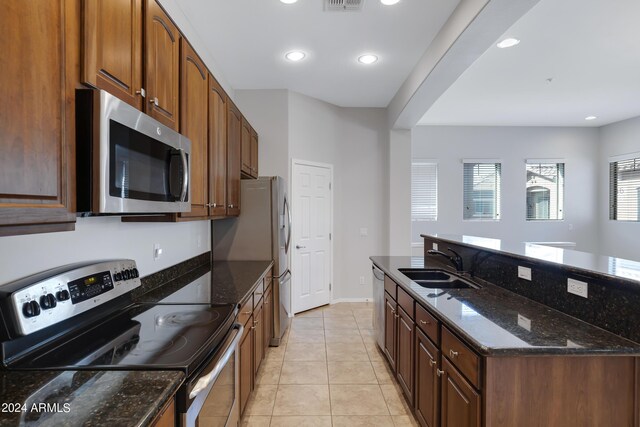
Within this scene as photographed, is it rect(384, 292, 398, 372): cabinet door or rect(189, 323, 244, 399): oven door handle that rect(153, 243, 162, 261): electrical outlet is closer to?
rect(189, 323, 244, 399): oven door handle

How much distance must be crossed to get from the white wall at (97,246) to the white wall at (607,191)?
717 centimetres

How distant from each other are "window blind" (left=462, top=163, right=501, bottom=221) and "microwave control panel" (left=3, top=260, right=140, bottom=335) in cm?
613

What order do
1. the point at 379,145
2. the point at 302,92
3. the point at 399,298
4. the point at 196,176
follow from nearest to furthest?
the point at 196,176
the point at 399,298
the point at 302,92
the point at 379,145

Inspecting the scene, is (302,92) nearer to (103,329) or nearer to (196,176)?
(196,176)

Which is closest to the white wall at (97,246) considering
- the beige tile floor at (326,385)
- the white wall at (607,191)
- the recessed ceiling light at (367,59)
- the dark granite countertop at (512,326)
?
the beige tile floor at (326,385)

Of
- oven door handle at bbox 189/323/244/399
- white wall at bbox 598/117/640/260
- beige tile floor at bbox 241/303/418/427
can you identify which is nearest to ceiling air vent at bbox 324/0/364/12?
oven door handle at bbox 189/323/244/399

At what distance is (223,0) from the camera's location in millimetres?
2527

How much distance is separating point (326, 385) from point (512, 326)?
67.5 inches

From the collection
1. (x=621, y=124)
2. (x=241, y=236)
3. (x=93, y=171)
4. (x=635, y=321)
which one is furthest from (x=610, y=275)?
(x=621, y=124)

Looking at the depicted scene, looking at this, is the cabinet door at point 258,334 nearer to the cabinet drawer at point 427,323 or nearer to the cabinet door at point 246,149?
the cabinet drawer at point 427,323

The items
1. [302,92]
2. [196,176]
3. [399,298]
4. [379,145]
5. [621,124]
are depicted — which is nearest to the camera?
[196,176]

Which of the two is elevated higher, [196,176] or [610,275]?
[196,176]

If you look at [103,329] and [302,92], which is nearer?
[103,329]

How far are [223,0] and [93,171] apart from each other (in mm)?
2098
